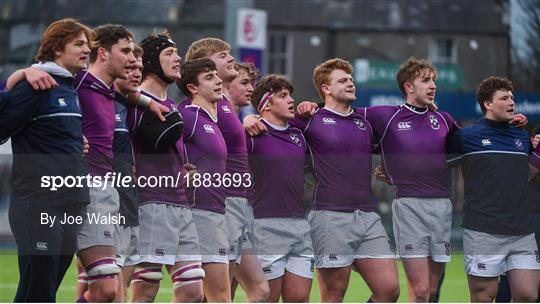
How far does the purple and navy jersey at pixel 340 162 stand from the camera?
10445mm

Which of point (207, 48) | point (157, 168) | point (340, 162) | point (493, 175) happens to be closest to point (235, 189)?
point (340, 162)

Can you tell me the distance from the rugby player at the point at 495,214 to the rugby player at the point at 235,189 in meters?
1.78

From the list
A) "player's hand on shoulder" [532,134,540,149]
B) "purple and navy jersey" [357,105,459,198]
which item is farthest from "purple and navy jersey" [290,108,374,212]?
"player's hand on shoulder" [532,134,540,149]

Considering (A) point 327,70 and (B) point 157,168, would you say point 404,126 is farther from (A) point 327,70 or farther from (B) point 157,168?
(B) point 157,168

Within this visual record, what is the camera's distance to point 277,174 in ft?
34.4

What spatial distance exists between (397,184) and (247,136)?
130cm

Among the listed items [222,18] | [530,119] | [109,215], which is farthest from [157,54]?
[222,18]

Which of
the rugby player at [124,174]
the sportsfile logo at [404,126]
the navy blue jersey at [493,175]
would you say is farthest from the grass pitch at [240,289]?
the navy blue jersey at [493,175]

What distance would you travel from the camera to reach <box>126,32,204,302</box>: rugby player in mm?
9438

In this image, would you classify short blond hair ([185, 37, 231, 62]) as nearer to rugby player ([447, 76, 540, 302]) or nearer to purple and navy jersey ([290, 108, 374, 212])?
purple and navy jersey ([290, 108, 374, 212])

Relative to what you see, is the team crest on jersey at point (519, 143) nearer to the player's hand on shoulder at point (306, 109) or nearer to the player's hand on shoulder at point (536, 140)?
the player's hand on shoulder at point (536, 140)

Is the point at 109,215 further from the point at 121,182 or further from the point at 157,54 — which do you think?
the point at 157,54

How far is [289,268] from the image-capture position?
34.3 feet

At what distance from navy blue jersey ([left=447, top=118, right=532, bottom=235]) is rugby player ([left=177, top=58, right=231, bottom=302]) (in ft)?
6.98
